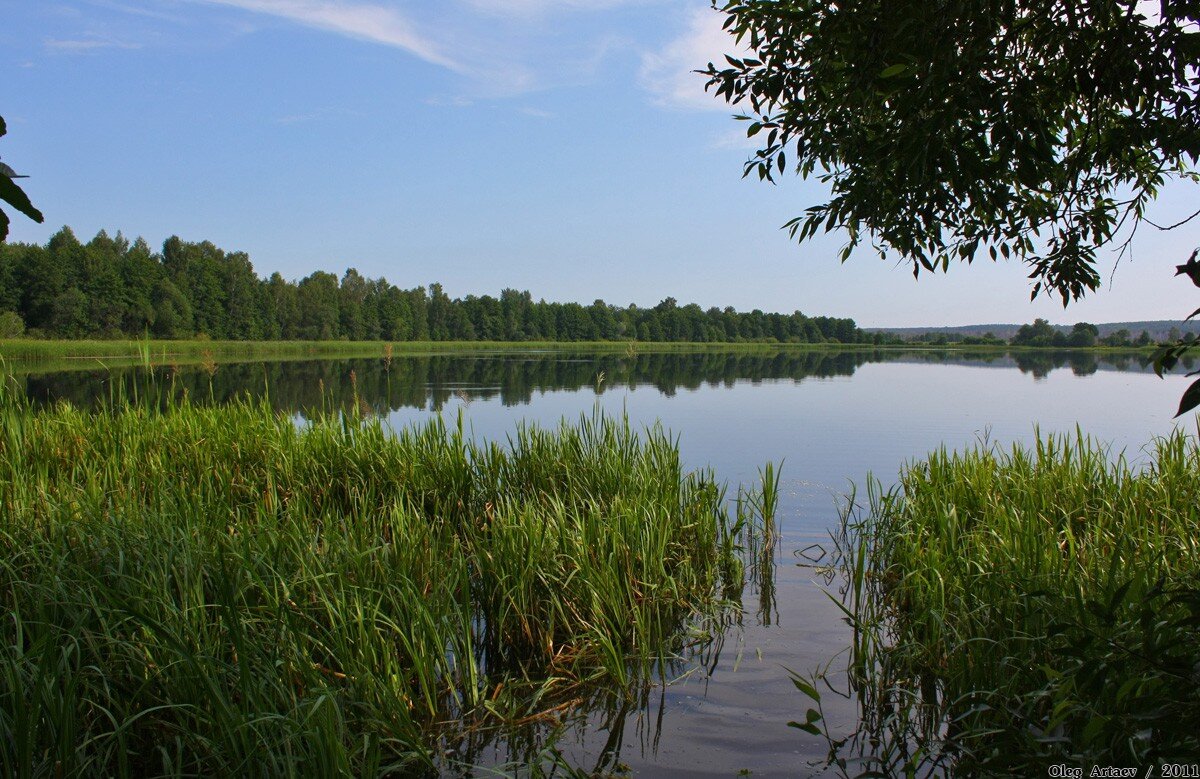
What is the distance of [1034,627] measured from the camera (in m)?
3.58

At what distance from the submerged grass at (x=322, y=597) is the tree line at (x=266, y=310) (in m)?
32.0

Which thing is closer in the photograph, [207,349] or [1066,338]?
[207,349]

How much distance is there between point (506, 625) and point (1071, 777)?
3.03 metres

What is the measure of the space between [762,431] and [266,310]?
243 feet

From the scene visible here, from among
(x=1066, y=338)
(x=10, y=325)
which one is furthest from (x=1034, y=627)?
(x=1066, y=338)

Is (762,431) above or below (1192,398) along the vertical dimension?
below

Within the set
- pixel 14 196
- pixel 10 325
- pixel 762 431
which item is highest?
pixel 10 325

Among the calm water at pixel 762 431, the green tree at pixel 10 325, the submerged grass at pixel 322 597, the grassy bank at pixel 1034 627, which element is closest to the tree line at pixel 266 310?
the green tree at pixel 10 325

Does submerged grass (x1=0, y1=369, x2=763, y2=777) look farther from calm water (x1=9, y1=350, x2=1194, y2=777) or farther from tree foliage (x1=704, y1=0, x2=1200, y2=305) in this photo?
tree foliage (x1=704, y1=0, x2=1200, y2=305)

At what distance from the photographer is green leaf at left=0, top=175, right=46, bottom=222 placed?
124 centimetres

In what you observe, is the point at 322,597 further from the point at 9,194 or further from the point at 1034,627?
the point at 1034,627

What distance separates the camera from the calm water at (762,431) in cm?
372

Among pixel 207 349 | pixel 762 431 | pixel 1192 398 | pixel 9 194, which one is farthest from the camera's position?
pixel 762 431

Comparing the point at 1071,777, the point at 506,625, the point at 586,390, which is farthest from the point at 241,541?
the point at 586,390
